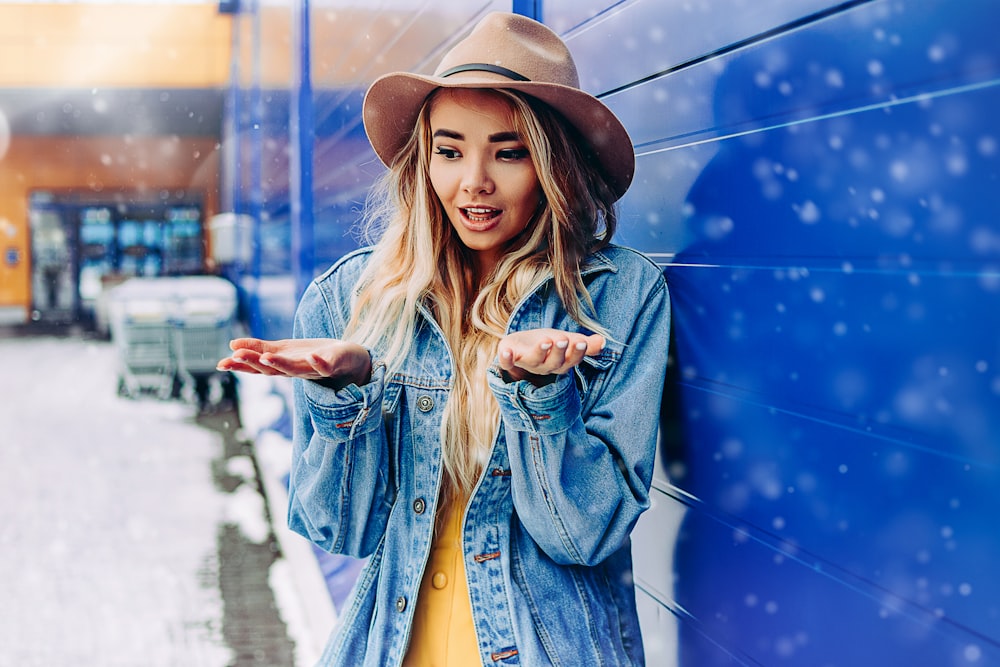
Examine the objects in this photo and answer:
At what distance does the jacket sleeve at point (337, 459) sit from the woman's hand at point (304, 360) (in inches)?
1.0

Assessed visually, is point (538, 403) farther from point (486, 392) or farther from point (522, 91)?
point (522, 91)

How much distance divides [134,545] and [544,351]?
14.0 feet

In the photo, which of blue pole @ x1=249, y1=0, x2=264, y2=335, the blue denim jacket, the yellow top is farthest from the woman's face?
blue pole @ x1=249, y1=0, x2=264, y2=335

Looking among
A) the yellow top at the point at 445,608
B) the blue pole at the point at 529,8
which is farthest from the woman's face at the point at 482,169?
the blue pole at the point at 529,8

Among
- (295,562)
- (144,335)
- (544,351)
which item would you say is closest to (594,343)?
(544,351)

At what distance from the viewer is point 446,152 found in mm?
1623

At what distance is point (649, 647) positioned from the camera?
1.74 metres

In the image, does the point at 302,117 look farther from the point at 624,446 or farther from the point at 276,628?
the point at 624,446

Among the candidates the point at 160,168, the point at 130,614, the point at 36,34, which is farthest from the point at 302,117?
the point at 160,168

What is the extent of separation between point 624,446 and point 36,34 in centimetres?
1576

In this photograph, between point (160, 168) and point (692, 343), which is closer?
point (692, 343)

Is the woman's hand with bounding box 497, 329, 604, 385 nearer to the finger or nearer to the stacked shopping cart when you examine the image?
the finger

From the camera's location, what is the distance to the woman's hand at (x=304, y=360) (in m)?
1.31

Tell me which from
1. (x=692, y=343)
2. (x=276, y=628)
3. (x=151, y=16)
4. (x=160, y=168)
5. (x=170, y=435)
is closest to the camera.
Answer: (x=692, y=343)
